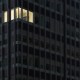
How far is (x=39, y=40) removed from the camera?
377ft

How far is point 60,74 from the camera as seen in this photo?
121 m

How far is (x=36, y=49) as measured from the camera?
11325 centimetres

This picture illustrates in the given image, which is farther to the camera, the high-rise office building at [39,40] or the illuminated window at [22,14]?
the illuminated window at [22,14]

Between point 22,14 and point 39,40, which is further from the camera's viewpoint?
point 39,40

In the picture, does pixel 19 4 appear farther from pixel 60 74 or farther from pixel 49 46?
pixel 60 74

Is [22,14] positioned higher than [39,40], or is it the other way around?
[22,14]

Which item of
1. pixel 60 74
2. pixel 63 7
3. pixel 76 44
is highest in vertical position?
pixel 63 7

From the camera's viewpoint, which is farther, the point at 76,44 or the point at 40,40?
the point at 76,44

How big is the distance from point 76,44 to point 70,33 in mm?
3288

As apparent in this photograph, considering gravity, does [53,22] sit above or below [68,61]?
above

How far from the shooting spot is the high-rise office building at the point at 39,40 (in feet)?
360

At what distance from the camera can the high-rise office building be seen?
110 m

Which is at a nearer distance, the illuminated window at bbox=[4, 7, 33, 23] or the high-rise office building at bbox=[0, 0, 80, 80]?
the high-rise office building at bbox=[0, 0, 80, 80]

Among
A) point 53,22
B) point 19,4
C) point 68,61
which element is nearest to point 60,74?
point 68,61
